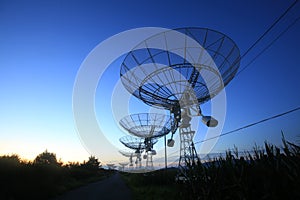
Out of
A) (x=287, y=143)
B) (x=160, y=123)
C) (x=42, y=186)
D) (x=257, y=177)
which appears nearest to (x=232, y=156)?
(x=257, y=177)

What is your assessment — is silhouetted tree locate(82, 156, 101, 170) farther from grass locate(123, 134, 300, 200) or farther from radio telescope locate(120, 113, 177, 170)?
grass locate(123, 134, 300, 200)

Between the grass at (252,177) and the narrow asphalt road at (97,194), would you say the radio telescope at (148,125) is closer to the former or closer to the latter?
the narrow asphalt road at (97,194)

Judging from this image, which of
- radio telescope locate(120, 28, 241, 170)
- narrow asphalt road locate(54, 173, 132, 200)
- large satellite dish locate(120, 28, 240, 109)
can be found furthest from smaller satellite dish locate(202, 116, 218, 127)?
narrow asphalt road locate(54, 173, 132, 200)

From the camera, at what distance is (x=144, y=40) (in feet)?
30.2

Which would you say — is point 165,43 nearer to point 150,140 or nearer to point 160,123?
point 160,123

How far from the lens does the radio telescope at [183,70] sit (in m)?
9.01

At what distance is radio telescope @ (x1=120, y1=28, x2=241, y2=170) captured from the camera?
29.6 feet

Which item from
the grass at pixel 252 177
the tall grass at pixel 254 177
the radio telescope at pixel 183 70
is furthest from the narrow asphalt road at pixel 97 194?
the tall grass at pixel 254 177

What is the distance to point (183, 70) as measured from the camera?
977 cm

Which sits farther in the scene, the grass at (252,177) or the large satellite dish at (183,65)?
the large satellite dish at (183,65)

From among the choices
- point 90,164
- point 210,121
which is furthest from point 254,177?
point 90,164

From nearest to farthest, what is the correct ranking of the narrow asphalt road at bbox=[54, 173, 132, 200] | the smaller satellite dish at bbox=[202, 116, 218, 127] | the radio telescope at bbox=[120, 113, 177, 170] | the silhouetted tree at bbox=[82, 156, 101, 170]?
the smaller satellite dish at bbox=[202, 116, 218, 127], the narrow asphalt road at bbox=[54, 173, 132, 200], the radio telescope at bbox=[120, 113, 177, 170], the silhouetted tree at bbox=[82, 156, 101, 170]

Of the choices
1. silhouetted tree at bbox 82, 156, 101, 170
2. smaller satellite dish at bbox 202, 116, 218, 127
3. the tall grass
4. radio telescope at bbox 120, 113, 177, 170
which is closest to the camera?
the tall grass

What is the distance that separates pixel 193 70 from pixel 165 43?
2054 millimetres
